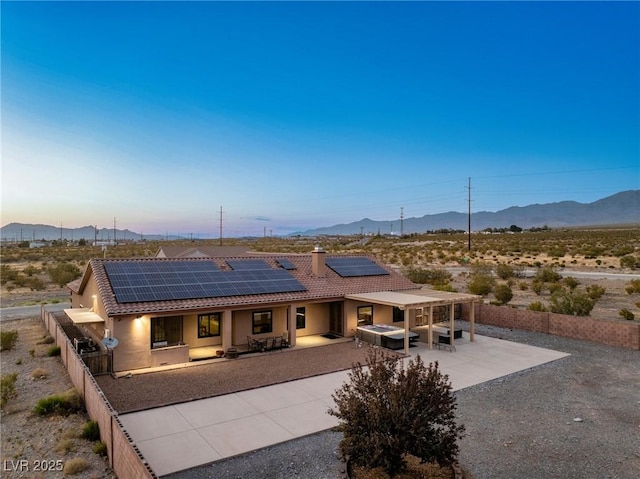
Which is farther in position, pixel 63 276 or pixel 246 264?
pixel 63 276

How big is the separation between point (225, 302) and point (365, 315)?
790 centimetres

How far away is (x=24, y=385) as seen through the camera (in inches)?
533

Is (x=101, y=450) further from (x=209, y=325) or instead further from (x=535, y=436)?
(x=535, y=436)

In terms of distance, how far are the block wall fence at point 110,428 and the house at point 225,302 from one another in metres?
2.23

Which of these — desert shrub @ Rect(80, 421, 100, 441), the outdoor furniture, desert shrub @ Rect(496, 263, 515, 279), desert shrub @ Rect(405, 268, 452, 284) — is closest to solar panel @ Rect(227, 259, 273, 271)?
the outdoor furniture

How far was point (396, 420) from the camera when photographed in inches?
266

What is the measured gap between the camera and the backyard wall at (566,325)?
17984 mm

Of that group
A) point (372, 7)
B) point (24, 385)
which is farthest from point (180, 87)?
point (24, 385)

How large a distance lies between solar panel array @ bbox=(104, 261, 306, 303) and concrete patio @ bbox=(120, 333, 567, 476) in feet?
18.4

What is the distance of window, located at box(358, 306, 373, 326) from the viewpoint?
2102 cm

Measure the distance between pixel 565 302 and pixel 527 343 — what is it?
6212 mm

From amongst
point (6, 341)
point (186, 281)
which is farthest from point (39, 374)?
point (186, 281)

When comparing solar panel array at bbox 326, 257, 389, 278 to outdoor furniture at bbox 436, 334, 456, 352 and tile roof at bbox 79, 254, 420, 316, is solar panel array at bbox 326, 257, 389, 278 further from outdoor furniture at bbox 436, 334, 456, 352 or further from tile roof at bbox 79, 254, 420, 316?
outdoor furniture at bbox 436, 334, 456, 352

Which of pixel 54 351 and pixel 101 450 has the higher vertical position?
pixel 101 450
